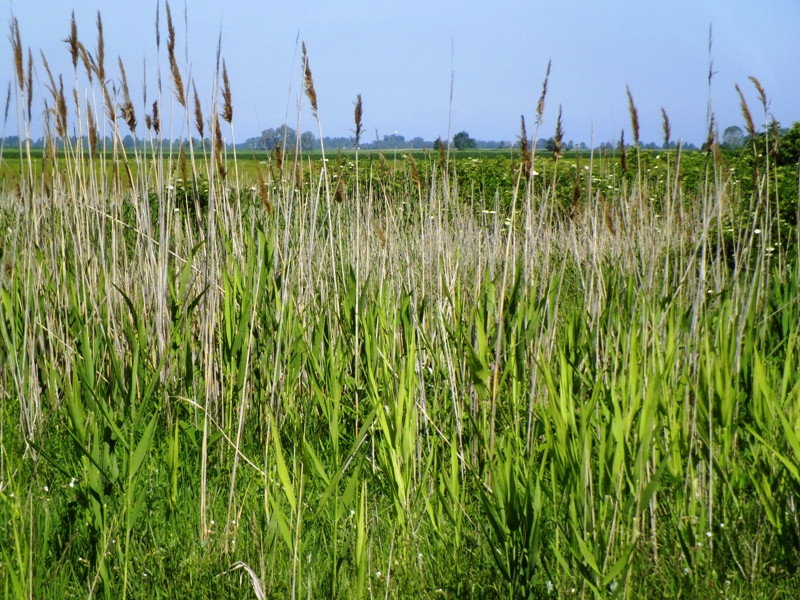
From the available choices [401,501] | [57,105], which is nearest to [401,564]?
Answer: [401,501]

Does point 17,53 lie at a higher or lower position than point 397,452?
higher

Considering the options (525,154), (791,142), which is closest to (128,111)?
(525,154)

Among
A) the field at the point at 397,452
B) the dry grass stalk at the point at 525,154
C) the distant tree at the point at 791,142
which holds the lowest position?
the field at the point at 397,452

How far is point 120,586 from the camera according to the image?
1.65 m

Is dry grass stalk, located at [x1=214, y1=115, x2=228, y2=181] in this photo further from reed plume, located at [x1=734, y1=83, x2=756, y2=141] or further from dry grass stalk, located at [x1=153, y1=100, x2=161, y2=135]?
reed plume, located at [x1=734, y1=83, x2=756, y2=141]

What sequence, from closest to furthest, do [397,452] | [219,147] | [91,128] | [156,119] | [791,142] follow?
[397,452], [219,147], [156,119], [91,128], [791,142]

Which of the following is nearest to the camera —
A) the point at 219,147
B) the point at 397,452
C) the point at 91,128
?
the point at 397,452

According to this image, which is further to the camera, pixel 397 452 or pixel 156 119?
pixel 156 119

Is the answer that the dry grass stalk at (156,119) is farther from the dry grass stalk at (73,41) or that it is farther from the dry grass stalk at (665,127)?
the dry grass stalk at (665,127)

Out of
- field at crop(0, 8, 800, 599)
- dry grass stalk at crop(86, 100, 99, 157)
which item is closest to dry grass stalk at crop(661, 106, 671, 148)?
field at crop(0, 8, 800, 599)

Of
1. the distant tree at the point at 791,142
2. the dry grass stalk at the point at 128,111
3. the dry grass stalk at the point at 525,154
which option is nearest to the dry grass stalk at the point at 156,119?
the dry grass stalk at the point at 128,111

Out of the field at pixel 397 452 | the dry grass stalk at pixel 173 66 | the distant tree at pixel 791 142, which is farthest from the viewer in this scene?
the distant tree at pixel 791 142

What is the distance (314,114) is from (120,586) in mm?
1324

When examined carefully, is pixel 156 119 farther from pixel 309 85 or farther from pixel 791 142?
pixel 791 142
